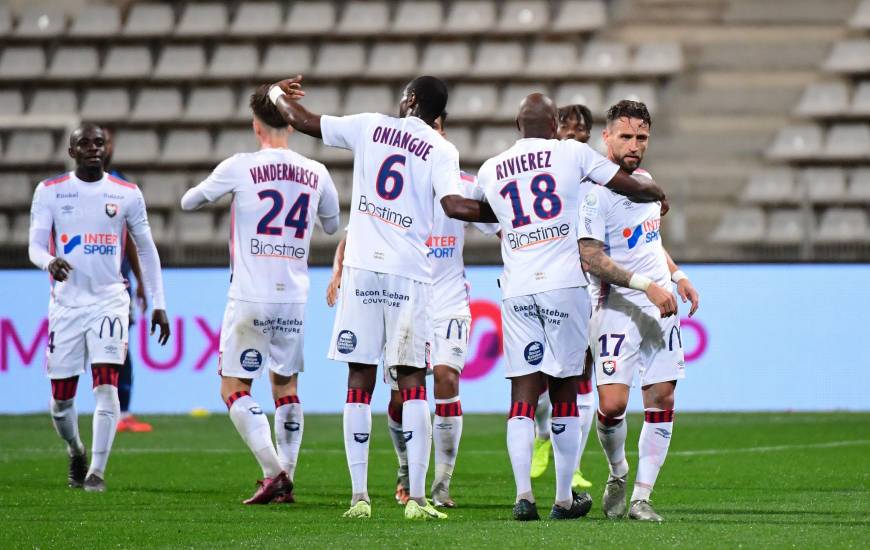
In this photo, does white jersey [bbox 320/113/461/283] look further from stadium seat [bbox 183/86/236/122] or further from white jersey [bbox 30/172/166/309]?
stadium seat [bbox 183/86/236/122]

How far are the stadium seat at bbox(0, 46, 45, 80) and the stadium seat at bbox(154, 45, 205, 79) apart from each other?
6.00 feet

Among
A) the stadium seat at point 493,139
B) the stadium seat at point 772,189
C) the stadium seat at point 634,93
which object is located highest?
the stadium seat at point 634,93

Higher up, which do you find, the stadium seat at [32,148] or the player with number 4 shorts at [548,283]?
the stadium seat at [32,148]

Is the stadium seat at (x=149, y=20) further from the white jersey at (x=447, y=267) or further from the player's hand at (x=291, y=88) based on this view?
the player's hand at (x=291, y=88)

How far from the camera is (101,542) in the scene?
6.60 metres

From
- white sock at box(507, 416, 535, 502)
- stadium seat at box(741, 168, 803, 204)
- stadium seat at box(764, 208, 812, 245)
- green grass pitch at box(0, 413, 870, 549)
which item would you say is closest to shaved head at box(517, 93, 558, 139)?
white sock at box(507, 416, 535, 502)

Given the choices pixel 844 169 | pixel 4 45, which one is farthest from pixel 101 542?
pixel 4 45

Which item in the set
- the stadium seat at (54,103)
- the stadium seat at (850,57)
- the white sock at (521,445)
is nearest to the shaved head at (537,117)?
the white sock at (521,445)

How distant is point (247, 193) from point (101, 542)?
2.54 m

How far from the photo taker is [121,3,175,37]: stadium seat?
23.4 metres

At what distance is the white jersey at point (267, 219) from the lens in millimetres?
8453

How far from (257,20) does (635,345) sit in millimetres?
16874

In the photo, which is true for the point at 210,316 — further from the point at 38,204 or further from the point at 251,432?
the point at 251,432

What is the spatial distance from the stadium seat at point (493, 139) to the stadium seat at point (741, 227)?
3215mm
